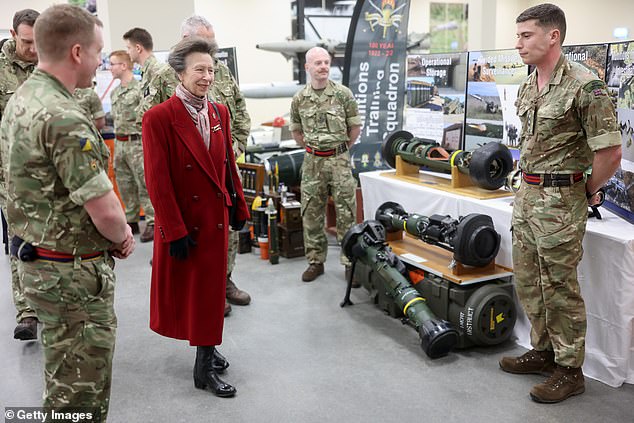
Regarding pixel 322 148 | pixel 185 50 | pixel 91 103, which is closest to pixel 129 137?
pixel 91 103

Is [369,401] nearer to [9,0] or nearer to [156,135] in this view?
[156,135]

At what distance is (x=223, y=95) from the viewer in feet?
14.2

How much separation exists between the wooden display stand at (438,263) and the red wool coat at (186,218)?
1472 millimetres

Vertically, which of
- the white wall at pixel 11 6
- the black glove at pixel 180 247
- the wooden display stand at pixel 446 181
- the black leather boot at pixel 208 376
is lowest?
the black leather boot at pixel 208 376

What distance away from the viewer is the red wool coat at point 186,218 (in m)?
2.86

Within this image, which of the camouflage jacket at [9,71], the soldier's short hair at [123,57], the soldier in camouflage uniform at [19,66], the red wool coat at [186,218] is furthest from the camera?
the soldier's short hair at [123,57]

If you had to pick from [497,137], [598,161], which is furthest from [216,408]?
[497,137]

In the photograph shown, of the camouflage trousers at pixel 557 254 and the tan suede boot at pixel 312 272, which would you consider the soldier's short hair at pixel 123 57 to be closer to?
the tan suede boot at pixel 312 272

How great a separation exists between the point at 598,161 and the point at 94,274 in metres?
2.27

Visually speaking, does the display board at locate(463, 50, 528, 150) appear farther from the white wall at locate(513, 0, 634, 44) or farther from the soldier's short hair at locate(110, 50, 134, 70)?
the white wall at locate(513, 0, 634, 44)

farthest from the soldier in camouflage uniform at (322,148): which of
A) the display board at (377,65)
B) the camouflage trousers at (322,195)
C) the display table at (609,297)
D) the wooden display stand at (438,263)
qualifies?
the display table at (609,297)

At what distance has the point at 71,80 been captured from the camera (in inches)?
76.6

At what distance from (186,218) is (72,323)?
1.01 meters

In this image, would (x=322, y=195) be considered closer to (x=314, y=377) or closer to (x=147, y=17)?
(x=314, y=377)
